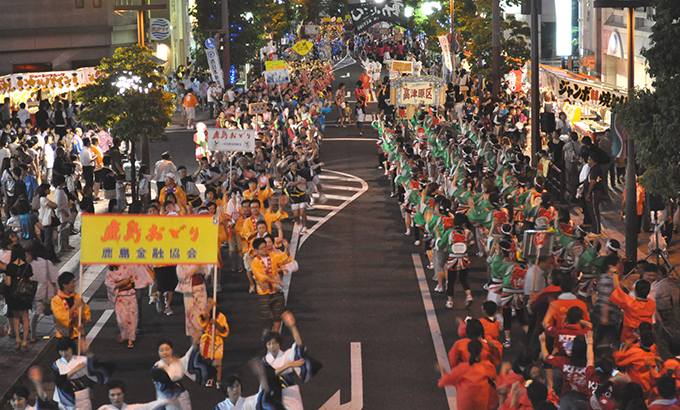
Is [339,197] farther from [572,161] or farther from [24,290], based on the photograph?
[24,290]

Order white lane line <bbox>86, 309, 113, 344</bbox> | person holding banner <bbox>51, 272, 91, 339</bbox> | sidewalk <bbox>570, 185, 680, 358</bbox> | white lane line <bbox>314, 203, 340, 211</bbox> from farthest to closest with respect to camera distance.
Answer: white lane line <bbox>314, 203, 340, 211</bbox>, white lane line <bbox>86, 309, 113, 344</bbox>, sidewalk <bbox>570, 185, 680, 358</bbox>, person holding banner <bbox>51, 272, 91, 339</bbox>

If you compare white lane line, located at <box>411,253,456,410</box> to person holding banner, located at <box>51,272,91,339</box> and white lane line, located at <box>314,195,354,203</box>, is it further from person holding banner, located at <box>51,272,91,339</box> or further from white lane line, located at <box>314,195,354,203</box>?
white lane line, located at <box>314,195,354,203</box>

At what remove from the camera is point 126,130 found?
2197cm

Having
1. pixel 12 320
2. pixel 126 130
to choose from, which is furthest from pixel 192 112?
pixel 12 320

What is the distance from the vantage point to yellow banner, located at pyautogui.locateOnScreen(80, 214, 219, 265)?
10469mm

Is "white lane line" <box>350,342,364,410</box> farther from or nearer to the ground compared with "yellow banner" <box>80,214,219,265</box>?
nearer to the ground

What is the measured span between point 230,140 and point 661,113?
1051 centimetres

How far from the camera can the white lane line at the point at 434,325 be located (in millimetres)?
11117

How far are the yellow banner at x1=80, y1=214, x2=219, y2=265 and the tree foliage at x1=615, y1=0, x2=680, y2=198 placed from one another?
6049 mm

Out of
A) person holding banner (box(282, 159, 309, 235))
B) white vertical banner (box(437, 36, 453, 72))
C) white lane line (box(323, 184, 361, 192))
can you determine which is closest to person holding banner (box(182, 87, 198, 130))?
white vertical banner (box(437, 36, 453, 72))

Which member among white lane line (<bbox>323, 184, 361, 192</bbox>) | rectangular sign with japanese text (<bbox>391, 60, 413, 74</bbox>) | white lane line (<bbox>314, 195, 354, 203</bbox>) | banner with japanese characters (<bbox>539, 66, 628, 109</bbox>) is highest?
rectangular sign with japanese text (<bbox>391, 60, 413, 74</bbox>)

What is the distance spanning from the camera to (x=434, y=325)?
13.7m

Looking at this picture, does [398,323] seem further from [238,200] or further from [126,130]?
[126,130]

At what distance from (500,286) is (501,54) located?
2620cm
